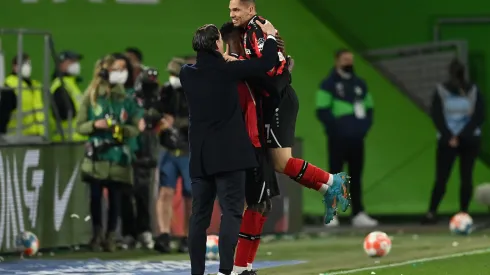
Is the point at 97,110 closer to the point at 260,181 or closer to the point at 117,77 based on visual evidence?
the point at 117,77

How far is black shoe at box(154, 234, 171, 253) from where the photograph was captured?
15.0 metres

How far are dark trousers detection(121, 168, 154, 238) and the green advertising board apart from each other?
16.9 inches

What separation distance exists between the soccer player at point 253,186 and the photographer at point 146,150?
3952mm

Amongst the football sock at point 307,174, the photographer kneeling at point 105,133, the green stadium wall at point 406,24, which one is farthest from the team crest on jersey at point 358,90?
the football sock at point 307,174

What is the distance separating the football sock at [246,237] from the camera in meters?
11.2

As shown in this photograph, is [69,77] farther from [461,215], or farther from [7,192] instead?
[461,215]

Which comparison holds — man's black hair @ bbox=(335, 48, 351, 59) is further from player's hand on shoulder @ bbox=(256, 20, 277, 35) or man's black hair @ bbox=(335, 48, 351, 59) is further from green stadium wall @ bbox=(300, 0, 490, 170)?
player's hand on shoulder @ bbox=(256, 20, 277, 35)

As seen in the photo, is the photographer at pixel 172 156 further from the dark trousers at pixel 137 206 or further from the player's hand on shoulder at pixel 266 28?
the player's hand on shoulder at pixel 266 28

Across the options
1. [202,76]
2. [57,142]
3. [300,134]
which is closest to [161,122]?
[57,142]

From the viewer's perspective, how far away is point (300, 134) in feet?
67.8

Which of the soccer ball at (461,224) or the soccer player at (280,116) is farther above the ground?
the soccer player at (280,116)

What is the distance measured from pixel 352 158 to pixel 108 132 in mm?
4947

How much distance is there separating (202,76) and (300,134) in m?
10.2

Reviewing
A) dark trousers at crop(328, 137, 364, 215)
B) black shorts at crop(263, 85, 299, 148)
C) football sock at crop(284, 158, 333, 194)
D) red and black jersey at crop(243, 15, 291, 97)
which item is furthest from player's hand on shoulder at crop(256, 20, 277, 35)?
dark trousers at crop(328, 137, 364, 215)
